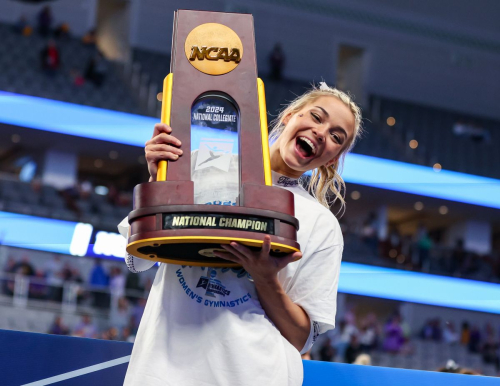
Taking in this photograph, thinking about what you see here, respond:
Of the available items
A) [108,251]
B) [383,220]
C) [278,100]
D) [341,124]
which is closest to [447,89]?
[383,220]

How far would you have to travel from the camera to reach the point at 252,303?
4.56 feet

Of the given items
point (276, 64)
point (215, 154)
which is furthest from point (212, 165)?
point (276, 64)

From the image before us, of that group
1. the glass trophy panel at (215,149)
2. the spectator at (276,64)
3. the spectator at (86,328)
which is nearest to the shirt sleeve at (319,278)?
the glass trophy panel at (215,149)

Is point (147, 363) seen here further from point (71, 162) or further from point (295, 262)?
point (71, 162)

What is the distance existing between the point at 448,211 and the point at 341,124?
1723cm

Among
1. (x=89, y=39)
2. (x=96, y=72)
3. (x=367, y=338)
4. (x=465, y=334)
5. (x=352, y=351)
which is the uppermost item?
(x=89, y=39)

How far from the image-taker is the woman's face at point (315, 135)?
151cm

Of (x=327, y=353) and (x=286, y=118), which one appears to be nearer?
(x=286, y=118)

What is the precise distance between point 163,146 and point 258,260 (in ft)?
0.90

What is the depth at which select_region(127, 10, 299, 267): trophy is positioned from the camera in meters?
1.25

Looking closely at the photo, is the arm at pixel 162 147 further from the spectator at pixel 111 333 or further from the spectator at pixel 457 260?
the spectator at pixel 457 260

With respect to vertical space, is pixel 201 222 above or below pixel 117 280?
below

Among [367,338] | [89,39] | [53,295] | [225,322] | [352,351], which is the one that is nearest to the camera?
[225,322]

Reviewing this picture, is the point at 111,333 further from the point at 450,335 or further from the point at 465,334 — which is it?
the point at 465,334
